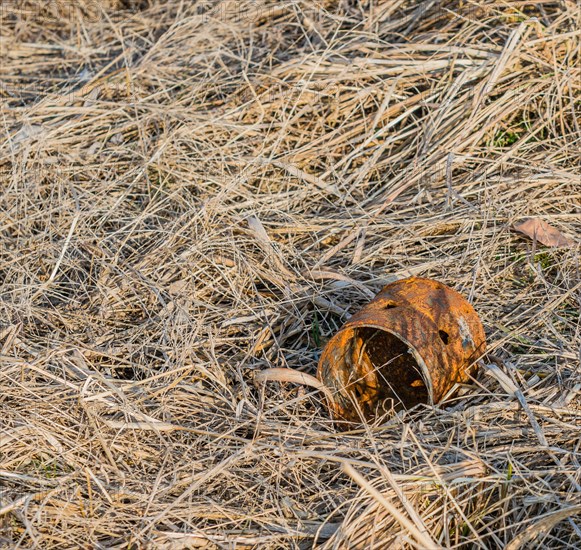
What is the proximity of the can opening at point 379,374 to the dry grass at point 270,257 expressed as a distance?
0.53 feet

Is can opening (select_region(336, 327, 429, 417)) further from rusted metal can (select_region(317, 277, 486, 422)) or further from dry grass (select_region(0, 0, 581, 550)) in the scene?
dry grass (select_region(0, 0, 581, 550))

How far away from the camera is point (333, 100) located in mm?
3803

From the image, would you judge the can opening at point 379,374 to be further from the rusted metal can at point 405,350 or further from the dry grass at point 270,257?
the dry grass at point 270,257

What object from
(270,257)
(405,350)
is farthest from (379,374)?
(270,257)

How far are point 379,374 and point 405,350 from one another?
0.44 feet

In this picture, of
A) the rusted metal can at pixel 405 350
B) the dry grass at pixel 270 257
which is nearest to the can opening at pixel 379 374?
the rusted metal can at pixel 405 350

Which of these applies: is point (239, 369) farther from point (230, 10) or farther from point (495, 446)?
point (230, 10)

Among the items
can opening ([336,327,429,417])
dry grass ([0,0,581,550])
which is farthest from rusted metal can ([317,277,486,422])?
dry grass ([0,0,581,550])

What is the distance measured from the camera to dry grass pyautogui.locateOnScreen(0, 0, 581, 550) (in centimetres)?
221

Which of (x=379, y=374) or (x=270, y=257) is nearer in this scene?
(x=379, y=374)

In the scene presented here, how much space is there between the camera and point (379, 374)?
2.87 metres

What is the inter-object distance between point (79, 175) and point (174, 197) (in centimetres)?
51

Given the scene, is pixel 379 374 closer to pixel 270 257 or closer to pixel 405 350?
pixel 405 350

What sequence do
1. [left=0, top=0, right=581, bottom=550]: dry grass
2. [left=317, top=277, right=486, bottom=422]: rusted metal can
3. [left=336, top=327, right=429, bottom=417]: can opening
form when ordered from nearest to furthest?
[left=0, top=0, right=581, bottom=550]: dry grass → [left=317, top=277, right=486, bottom=422]: rusted metal can → [left=336, top=327, right=429, bottom=417]: can opening
